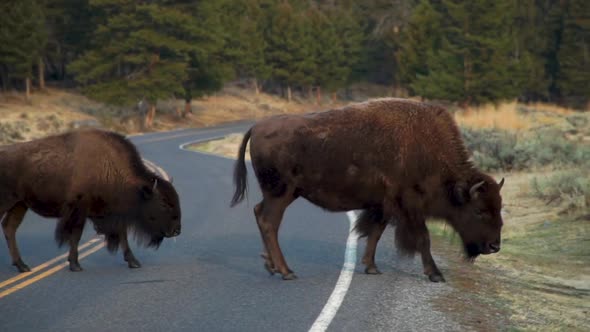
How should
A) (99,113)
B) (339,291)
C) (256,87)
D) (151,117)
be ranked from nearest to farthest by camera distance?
1. (339,291)
2. (151,117)
3. (99,113)
4. (256,87)

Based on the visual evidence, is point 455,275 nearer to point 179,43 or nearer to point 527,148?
point 527,148

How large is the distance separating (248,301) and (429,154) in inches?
112

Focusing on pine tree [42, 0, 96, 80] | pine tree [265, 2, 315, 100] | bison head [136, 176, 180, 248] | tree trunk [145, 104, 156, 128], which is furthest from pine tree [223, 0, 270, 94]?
bison head [136, 176, 180, 248]

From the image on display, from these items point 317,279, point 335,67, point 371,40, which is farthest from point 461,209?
point 371,40

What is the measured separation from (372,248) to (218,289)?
1.97 m

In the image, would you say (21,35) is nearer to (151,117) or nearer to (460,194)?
(151,117)

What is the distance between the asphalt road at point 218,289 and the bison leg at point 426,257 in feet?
0.38

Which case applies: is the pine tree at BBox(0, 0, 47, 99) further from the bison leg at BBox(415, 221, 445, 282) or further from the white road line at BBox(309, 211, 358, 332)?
the bison leg at BBox(415, 221, 445, 282)

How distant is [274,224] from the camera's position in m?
9.53

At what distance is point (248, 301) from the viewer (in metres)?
8.11

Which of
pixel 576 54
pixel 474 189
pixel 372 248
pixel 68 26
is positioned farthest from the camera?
pixel 576 54

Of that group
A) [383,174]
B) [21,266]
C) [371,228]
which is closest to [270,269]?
[371,228]

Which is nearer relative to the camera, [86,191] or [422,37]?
[86,191]

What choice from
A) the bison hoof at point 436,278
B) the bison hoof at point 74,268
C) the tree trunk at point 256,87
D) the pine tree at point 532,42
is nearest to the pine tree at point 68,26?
the tree trunk at point 256,87
